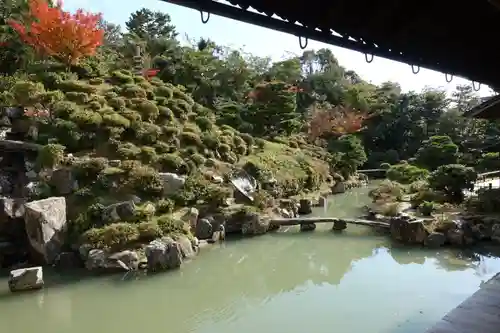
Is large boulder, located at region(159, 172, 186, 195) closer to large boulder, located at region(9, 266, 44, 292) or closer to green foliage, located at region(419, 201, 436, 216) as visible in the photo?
large boulder, located at region(9, 266, 44, 292)

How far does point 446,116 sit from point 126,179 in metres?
15.2

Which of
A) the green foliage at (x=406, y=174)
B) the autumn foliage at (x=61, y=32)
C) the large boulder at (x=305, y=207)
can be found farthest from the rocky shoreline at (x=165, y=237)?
the autumn foliage at (x=61, y=32)

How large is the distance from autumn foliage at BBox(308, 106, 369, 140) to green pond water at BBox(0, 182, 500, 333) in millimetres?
10645

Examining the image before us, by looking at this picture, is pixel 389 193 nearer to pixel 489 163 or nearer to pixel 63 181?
pixel 489 163

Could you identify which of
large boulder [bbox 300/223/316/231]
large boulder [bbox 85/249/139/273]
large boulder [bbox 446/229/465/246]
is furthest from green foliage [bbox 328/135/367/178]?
large boulder [bbox 85/249/139/273]

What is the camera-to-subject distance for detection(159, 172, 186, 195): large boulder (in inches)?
344

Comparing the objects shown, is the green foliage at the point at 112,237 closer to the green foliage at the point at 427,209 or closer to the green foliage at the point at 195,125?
the green foliage at the point at 195,125

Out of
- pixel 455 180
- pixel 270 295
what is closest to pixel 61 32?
pixel 270 295

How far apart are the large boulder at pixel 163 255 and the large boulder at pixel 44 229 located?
1.73 meters

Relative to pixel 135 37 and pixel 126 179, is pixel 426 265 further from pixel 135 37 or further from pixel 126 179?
pixel 135 37

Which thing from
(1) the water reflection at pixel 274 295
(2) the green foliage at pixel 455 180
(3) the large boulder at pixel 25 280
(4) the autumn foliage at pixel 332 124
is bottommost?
(1) the water reflection at pixel 274 295

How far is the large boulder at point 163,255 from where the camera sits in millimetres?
6586

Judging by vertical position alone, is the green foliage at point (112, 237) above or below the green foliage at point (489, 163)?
below

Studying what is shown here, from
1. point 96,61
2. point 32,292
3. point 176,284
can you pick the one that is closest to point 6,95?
point 96,61
